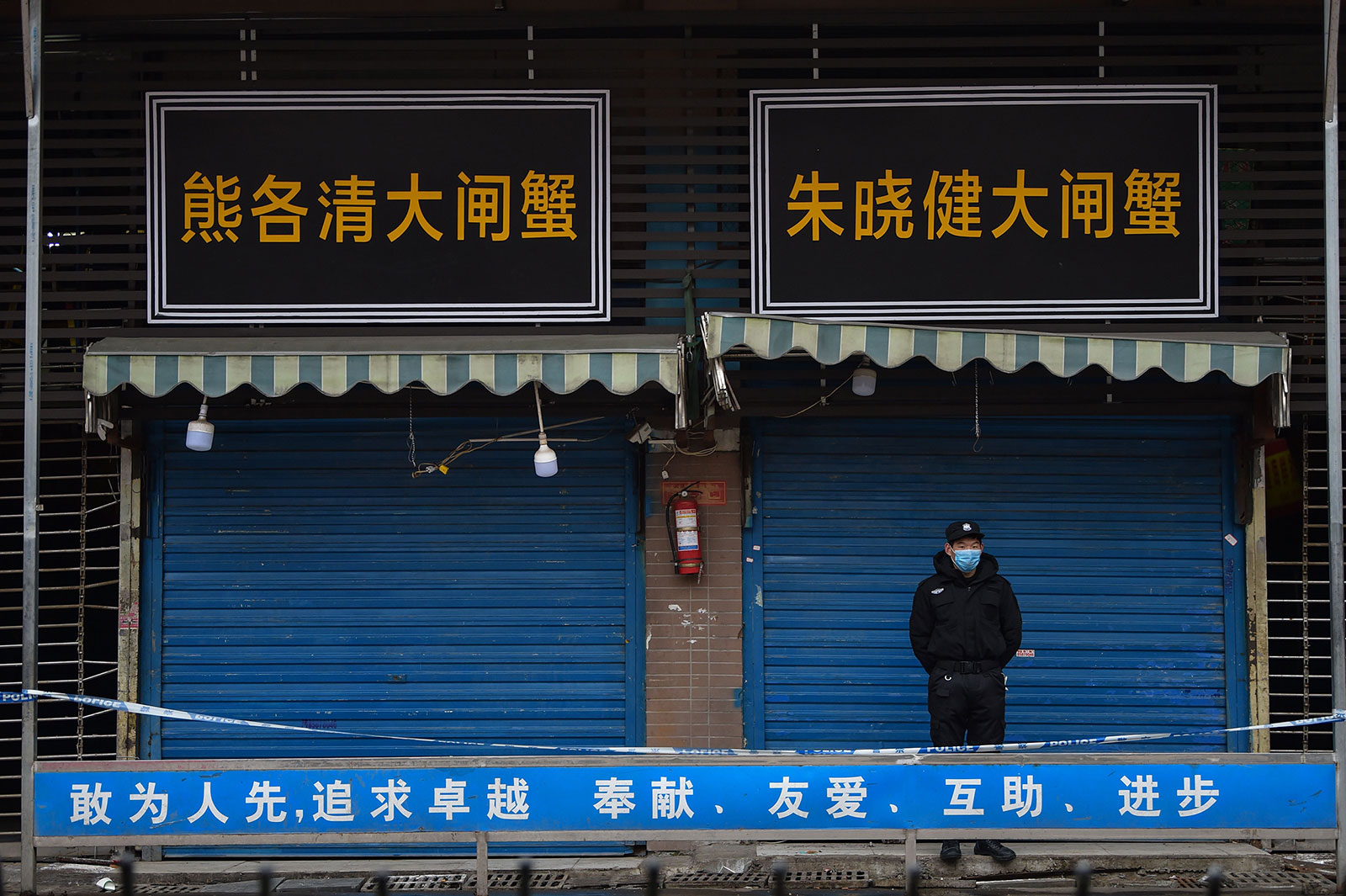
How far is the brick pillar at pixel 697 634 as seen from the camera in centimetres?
843

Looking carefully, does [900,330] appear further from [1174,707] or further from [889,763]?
[1174,707]

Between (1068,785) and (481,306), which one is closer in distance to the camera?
(1068,785)

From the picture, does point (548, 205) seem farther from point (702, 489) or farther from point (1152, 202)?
point (1152, 202)

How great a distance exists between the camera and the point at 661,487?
A: 8555 mm

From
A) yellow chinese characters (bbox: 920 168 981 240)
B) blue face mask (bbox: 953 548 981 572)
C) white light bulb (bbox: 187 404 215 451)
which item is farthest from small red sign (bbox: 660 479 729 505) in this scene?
white light bulb (bbox: 187 404 215 451)

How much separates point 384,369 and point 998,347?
12.6ft

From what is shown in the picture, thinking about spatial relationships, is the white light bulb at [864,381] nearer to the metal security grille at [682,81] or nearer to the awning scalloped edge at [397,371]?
the metal security grille at [682,81]

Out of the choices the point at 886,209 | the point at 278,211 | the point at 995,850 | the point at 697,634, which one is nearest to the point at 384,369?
the point at 278,211

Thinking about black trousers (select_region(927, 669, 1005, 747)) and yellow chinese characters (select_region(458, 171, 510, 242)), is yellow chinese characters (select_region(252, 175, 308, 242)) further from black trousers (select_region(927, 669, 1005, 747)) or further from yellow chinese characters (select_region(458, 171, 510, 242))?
black trousers (select_region(927, 669, 1005, 747))

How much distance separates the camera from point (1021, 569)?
853 centimetres

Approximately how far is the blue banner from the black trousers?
915 mm

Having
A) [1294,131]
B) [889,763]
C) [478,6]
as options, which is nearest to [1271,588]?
[1294,131]

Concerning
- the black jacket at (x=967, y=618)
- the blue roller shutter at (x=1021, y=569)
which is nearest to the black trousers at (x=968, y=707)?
the black jacket at (x=967, y=618)

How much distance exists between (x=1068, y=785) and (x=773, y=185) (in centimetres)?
439
